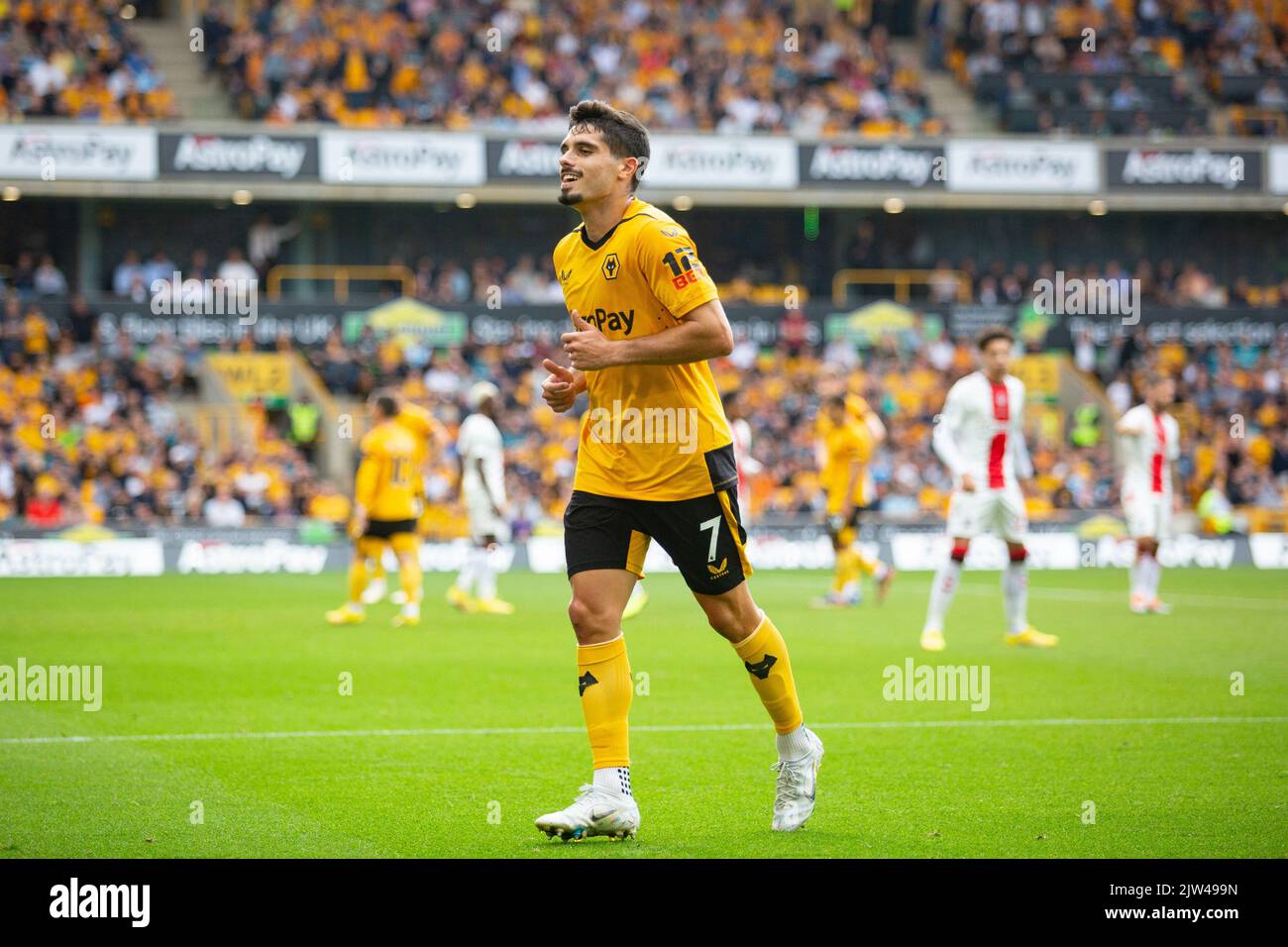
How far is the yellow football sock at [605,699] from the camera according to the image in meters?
6.29

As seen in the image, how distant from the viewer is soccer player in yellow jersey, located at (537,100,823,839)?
628 centimetres

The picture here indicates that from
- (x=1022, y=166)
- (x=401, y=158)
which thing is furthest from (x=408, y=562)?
(x=1022, y=166)

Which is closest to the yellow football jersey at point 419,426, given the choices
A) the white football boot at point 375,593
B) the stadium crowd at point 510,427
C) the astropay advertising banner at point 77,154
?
the white football boot at point 375,593

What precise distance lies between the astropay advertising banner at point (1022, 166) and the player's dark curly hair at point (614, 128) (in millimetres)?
29716

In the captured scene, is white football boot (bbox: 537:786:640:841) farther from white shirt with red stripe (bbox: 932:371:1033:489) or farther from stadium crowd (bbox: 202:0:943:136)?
stadium crowd (bbox: 202:0:943:136)

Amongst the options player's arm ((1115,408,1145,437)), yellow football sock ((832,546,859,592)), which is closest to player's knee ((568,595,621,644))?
player's arm ((1115,408,1145,437))

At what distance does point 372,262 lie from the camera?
36.3m

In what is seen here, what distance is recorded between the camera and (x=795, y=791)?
6.47m

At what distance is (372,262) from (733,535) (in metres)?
31.0

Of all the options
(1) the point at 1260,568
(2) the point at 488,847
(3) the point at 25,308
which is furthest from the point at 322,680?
(3) the point at 25,308

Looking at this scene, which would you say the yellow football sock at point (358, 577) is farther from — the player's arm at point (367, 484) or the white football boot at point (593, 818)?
the white football boot at point (593, 818)

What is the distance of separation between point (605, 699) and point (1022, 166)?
102 feet

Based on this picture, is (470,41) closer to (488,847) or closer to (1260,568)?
(1260,568)

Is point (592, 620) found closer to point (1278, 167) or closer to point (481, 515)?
point (481, 515)
